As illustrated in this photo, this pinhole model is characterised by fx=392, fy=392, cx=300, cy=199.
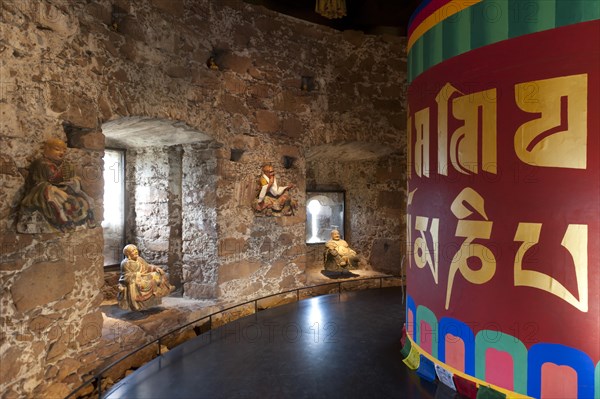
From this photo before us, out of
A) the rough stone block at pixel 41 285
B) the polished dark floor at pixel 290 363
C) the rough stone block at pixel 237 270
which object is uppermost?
the rough stone block at pixel 41 285

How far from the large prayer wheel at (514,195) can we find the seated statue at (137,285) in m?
3.07

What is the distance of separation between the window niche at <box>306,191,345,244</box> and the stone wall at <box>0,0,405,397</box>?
18.1 inches

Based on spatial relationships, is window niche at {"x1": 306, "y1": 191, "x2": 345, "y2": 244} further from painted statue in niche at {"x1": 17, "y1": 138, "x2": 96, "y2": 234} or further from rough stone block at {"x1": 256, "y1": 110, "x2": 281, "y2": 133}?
painted statue in niche at {"x1": 17, "y1": 138, "x2": 96, "y2": 234}

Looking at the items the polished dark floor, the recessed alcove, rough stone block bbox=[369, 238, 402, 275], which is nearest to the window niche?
rough stone block bbox=[369, 238, 402, 275]

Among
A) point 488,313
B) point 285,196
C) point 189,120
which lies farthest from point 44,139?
point 488,313

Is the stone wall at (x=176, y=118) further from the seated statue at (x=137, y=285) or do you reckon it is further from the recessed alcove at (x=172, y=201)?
the seated statue at (x=137, y=285)

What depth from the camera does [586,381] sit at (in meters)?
2.07

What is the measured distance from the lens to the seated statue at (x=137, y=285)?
4389mm

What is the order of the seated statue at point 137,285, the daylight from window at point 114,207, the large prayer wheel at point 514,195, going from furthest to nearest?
the daylight from window at point 114,207 → the seated statue at point 137,285 → the large prayer wheel at point 514,195

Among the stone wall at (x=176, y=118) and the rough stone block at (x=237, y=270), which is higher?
the stone wall at (x=176, y=118)

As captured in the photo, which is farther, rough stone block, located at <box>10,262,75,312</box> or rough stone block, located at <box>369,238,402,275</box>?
rough stone block, located at <box>369,238,402,275</box>

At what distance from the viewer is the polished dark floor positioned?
275cm

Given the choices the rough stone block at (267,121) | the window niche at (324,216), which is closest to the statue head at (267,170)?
the rough stone block at (267,121)

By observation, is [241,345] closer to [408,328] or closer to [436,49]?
[408,328]
